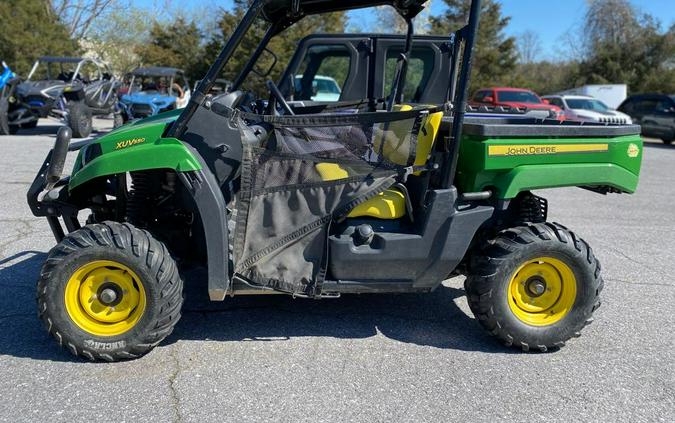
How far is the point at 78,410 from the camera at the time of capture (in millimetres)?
2703

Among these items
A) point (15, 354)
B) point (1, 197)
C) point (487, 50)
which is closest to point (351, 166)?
point (15, 354)

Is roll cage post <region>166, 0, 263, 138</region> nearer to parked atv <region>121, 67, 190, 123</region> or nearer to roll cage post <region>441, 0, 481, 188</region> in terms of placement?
roll cage post <region>441, 0, 481, 188</region>

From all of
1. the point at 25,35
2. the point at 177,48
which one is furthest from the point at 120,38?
the point at 25,35

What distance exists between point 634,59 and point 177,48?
1042 inches

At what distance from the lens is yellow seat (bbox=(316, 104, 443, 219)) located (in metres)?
3.28

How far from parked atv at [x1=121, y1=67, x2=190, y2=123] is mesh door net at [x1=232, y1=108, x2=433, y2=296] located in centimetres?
1275

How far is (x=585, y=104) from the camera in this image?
19062 mm

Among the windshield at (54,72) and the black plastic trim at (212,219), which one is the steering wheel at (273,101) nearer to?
the black plastic trim at (212,219)

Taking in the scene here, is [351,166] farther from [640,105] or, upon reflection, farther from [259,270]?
[640,105]

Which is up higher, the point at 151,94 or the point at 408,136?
the point at 408,136

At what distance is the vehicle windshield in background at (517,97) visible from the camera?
18180mm

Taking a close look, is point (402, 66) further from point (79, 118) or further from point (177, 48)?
point (177, 48)

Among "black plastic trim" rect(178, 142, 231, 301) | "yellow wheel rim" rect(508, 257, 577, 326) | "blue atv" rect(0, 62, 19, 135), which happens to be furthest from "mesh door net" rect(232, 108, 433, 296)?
"blue atv" rect(0, 62, 19, 135)

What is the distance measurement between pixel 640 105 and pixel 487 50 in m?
13.2
